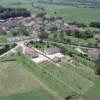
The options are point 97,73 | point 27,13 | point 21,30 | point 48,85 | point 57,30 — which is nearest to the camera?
point 48,85

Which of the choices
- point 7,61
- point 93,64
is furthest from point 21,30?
point 93,64

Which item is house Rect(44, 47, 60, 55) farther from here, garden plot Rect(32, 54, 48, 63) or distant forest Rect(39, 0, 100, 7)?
distant forest Rect(39, 0, 100, 7)

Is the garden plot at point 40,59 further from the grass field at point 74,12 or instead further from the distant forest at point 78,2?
the distant forest at point 78,2

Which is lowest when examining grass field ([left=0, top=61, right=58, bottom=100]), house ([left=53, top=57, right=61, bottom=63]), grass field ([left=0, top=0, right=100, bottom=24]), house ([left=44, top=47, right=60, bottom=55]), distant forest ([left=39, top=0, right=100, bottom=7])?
grass field ([left=0, top=0, right=100, bottom=24])

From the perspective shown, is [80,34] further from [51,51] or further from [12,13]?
[12,13]

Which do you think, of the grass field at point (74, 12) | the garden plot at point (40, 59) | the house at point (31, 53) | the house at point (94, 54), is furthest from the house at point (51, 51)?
the grass field at point (74, 12)

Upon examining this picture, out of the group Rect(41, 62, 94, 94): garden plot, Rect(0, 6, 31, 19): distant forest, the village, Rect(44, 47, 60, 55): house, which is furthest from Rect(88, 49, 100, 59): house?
Rect(0, 6, 31, 19): distant forest

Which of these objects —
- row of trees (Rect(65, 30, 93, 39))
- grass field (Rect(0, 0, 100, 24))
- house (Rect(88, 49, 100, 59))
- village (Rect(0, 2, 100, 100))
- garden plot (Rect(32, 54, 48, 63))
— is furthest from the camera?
grass field (Rect(0, 0, 100, 24))

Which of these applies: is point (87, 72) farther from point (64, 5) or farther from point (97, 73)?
point (64, 5)
